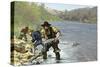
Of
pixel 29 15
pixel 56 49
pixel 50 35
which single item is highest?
pixel 29 15

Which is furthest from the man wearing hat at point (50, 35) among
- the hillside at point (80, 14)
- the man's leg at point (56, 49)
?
the hillside at point (80, 14)

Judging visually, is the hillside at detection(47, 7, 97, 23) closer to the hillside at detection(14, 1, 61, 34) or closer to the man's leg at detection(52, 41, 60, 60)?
the hillside at detection(14, 1, 61, 34)

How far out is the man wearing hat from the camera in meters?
2.01

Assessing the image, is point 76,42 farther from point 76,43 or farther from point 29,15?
point 29,15

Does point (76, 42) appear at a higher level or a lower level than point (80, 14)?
lower

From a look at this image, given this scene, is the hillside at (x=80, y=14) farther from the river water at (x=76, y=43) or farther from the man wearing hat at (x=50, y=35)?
the man wearing hat at (x=50, y=35)

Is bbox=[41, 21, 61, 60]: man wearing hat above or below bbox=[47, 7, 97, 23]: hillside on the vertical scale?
below

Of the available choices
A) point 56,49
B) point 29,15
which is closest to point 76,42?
point 56,49

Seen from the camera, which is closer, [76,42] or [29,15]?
[29,15]

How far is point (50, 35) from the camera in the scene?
2029 millimetres

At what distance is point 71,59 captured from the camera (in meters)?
2.12

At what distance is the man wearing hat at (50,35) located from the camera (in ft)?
6.58

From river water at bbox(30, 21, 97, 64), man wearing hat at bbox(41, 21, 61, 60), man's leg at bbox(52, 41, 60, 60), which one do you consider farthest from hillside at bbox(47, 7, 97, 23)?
man's leg at bbox(52, 41, 60, 60)

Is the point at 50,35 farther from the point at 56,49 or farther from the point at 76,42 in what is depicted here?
the point at 76,42
